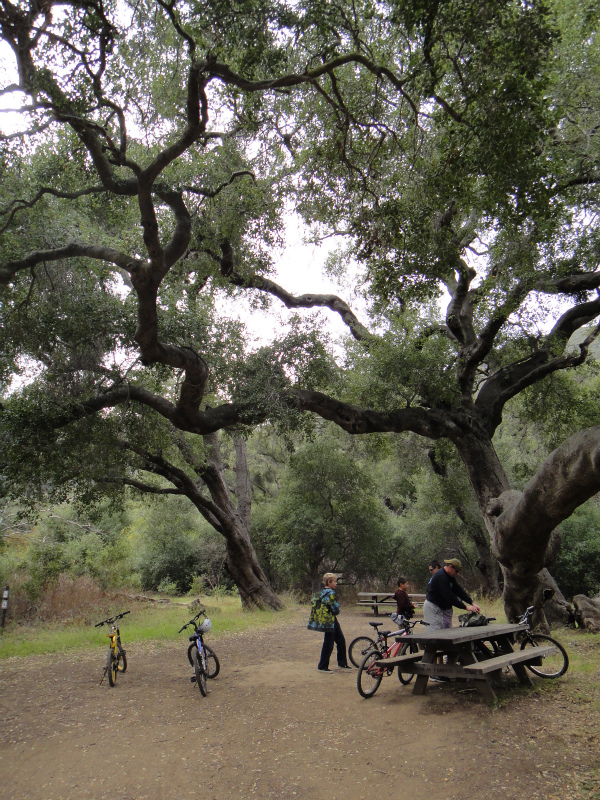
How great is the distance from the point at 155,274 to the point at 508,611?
804cm

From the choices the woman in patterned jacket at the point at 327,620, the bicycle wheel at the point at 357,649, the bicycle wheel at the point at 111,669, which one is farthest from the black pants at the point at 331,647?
the bicycle wheel at the point at 111,669

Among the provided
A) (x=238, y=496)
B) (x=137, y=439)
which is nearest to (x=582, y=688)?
(x=137, y=439)

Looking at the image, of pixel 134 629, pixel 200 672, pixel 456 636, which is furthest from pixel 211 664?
pixel 134 629

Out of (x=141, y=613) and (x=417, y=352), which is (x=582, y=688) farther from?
(x=141, y=613)

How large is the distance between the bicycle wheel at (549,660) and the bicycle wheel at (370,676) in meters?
1.72

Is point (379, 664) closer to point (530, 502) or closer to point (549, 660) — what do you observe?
point (549, 660)

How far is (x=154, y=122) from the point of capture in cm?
839

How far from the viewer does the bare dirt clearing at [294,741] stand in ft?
12.5

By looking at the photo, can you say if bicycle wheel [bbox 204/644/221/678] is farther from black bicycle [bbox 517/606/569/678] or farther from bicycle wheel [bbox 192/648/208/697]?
black bicycle [bbox 517/606/569/678]

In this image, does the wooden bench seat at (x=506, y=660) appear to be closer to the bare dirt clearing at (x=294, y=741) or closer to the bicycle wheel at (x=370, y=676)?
the bare dirt clearing at (x=294, y=741)

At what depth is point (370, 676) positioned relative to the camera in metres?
6.32

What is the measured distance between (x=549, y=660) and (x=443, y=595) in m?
2.02

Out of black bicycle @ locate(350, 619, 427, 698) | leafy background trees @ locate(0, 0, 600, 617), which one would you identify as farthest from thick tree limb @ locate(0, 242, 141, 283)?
black bicycle @ locate(350, 619, 427, 698)

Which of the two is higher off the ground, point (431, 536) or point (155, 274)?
point (155, 274)
